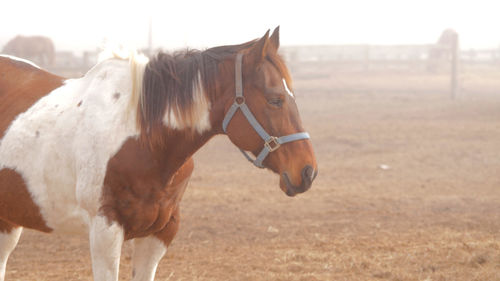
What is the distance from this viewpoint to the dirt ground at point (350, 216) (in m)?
4.65

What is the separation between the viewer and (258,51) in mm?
2789

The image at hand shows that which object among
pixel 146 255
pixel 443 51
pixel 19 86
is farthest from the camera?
pixel 443 51

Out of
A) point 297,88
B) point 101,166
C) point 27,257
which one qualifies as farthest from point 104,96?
point 297,88

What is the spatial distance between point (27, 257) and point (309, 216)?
3.13 metres

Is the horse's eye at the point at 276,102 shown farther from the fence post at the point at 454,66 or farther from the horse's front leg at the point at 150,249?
the fence post at the point at 454,66

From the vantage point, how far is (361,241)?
557 centimetres

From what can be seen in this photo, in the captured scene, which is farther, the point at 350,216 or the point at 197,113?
the point at 350,216

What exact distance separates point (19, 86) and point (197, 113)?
1.18m

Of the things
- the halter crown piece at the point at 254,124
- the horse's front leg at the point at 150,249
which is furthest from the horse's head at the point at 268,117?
the horse's front leg at the point at 150,249

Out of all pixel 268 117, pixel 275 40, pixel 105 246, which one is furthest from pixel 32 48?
pixel 268 117

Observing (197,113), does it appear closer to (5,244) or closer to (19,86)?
(19,86)

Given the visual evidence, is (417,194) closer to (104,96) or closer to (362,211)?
(362,211)

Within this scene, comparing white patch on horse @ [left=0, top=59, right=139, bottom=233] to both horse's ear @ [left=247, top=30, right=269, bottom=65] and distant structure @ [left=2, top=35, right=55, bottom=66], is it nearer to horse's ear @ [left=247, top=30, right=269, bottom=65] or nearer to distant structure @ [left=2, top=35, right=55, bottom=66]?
horse's ear @ [left=247, top=30, right=269, bottom=65]

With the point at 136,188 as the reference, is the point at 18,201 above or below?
below
